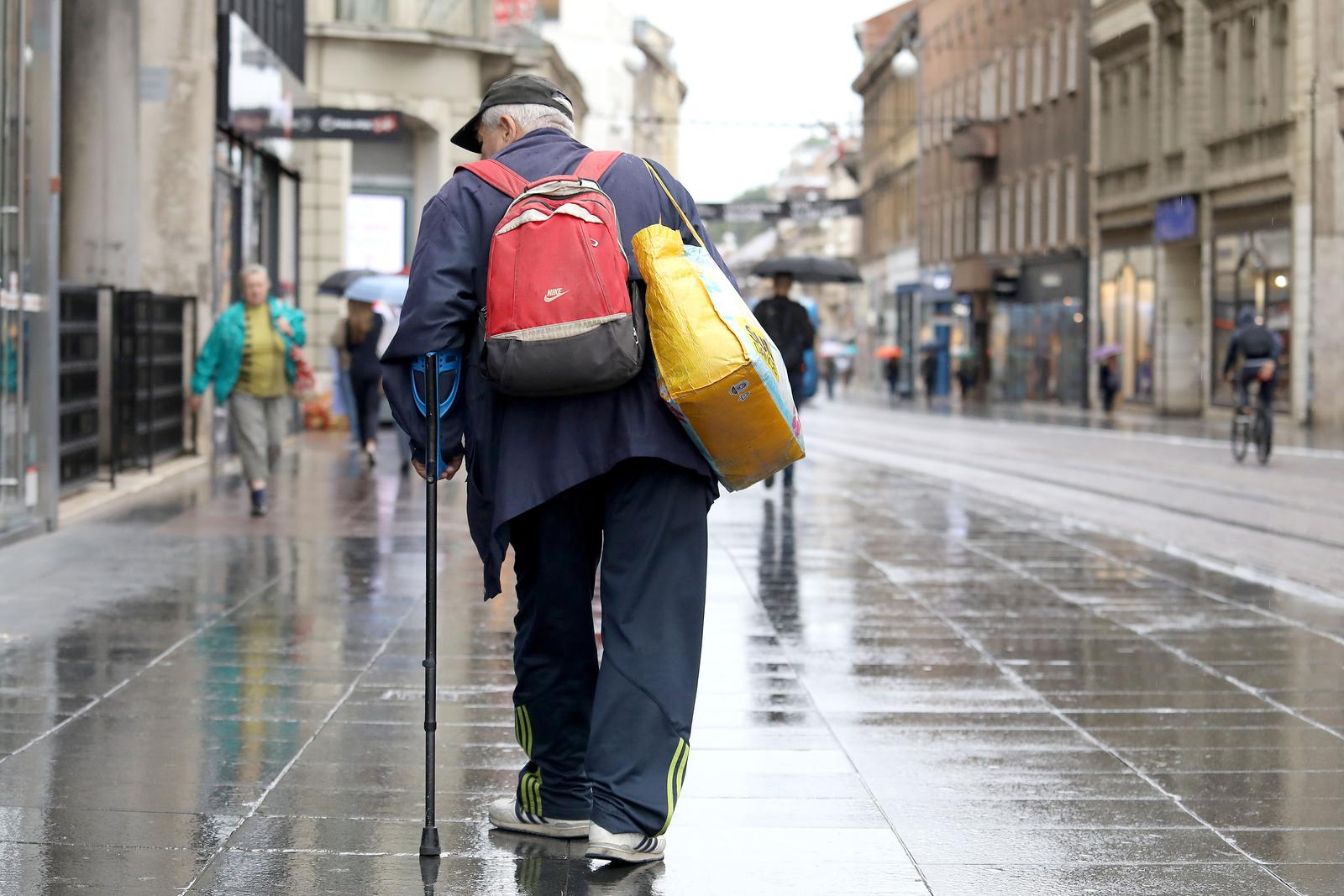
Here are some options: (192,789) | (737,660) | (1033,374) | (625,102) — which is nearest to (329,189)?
(737,660)

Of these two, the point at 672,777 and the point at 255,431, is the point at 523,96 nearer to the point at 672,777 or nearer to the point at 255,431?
the point at 672,777

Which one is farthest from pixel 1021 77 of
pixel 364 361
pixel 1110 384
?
pixel 364 361

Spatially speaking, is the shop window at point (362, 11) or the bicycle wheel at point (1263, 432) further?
the shop window at point (362, 11)

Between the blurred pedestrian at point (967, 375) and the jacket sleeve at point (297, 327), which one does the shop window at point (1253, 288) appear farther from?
the jacket sleeve at point (297, 327)

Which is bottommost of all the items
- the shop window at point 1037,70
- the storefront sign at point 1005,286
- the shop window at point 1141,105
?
the storefront sign at point 1005,286

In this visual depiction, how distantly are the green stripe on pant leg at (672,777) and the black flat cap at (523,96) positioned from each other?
156 cm

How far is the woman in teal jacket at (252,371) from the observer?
1392 centimetres

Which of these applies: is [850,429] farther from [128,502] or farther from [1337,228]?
[128,502]

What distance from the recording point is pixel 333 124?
22.0 m

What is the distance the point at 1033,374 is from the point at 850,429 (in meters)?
23.7

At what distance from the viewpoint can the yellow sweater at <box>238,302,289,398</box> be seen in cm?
1401

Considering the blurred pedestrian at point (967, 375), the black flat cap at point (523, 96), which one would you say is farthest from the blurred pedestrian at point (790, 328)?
the blurred pedestrian at point (967, 375)

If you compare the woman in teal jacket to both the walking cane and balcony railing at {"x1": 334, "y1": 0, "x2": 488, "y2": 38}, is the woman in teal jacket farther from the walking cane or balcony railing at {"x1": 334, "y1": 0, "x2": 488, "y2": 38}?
balcony railing at {"x1": 334, "y1": 0, "x2": 488, "y2": 38}

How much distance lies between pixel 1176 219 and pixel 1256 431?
2119 centimetres
